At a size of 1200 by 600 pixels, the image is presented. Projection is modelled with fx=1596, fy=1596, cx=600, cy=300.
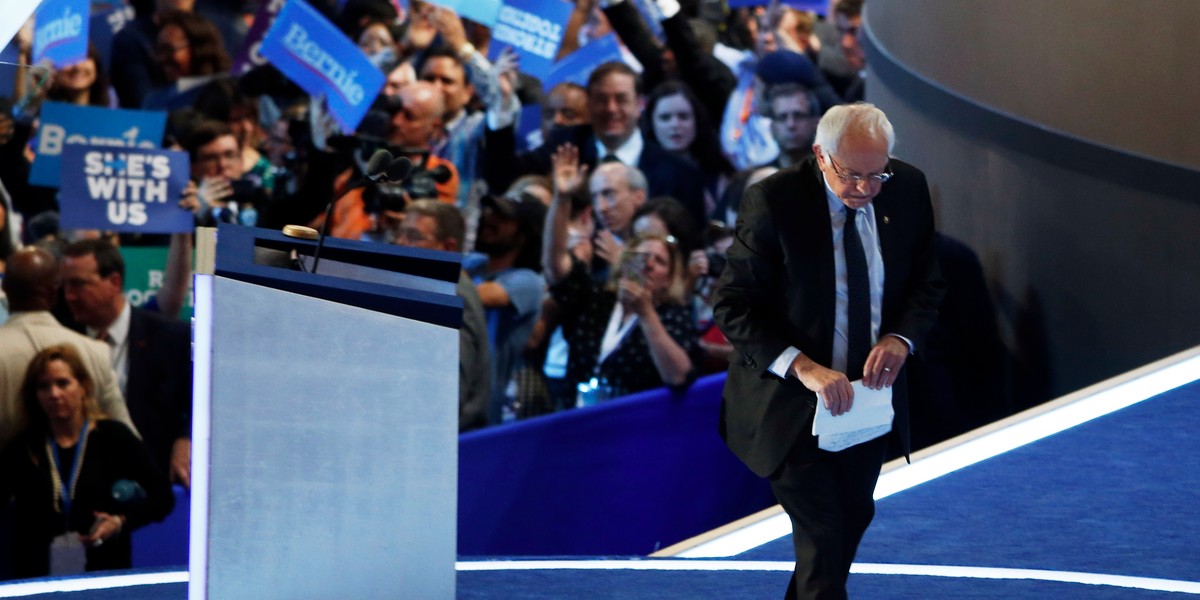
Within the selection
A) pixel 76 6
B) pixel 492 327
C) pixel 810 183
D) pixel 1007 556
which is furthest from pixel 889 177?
pixel 76 6

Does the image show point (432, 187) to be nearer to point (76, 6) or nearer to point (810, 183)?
point (76, 6)

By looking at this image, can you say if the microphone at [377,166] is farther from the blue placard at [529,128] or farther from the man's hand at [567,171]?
the blue placard at [529,128]

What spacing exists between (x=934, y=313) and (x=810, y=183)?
1.17 ft

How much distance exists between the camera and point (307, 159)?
664 cm

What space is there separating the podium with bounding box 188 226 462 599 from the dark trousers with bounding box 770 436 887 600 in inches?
27.8

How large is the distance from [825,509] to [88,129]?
12.8ft

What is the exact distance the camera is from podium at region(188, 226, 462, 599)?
2580 millimetres

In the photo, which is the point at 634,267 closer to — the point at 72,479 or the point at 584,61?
the point at 584,61

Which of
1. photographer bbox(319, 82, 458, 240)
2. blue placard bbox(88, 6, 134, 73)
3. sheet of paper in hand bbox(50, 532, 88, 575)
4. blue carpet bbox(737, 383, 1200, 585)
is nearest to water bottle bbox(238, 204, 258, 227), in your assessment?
photographer bbox(319, 82, 458, 240)

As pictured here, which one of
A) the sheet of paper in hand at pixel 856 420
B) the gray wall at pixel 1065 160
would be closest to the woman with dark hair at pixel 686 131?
the gray wall at pixel 1065 160

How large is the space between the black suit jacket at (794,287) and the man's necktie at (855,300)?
0.04 m

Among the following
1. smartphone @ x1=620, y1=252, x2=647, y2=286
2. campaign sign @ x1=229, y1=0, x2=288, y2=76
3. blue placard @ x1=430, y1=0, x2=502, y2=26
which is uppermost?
blue placard @ x1=430, y1=0, x2=502, y2=26

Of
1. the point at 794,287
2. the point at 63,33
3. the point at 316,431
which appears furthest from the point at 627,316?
the point at 316,431

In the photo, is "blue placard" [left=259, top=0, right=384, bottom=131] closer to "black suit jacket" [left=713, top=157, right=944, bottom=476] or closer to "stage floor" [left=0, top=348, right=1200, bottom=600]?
"stage floor" [left=0, top=348, right=1200, bottom=600]
